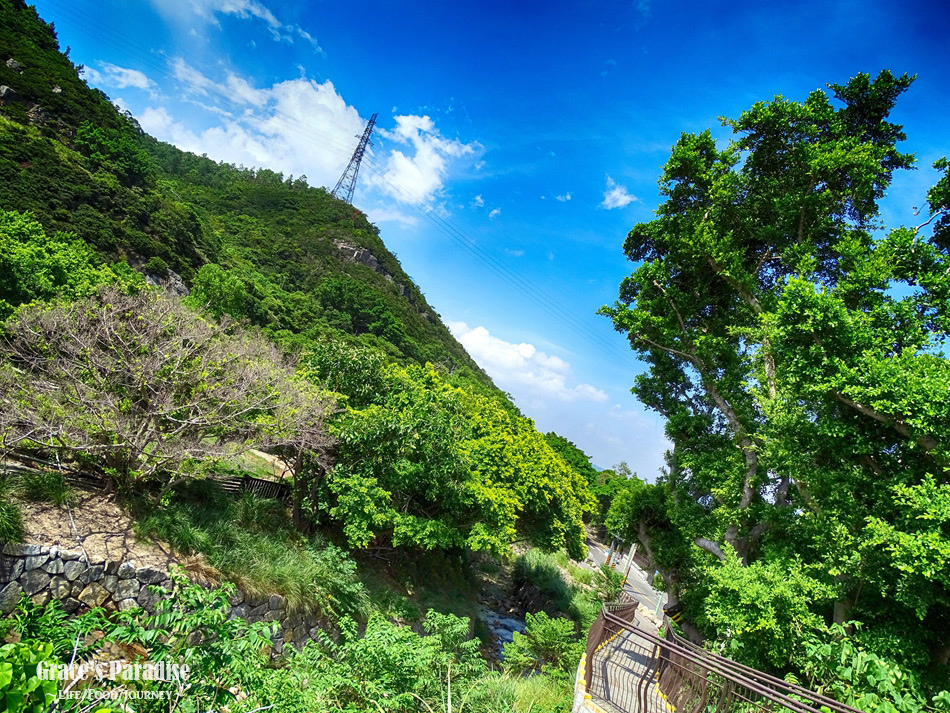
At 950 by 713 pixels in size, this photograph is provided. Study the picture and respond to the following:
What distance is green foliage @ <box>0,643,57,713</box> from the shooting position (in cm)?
163

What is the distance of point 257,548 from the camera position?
8602mm

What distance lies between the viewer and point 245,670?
2967 mm

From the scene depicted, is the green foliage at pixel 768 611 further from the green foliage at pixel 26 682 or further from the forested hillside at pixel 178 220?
the forested hillside at pixel 178 220

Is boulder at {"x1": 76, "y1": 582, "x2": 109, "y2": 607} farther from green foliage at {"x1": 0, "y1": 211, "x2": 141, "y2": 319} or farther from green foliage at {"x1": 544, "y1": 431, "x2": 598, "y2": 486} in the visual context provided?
green foliage at {"x1": 544, "y1": 431, "x2": 598, "y2": 486}

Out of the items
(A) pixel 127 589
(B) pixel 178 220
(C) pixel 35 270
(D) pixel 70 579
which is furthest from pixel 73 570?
(B) pixel 178 220

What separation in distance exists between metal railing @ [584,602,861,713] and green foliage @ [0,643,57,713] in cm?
440

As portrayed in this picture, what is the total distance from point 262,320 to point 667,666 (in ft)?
123

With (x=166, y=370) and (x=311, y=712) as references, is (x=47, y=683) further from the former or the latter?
(x=166, y=370)

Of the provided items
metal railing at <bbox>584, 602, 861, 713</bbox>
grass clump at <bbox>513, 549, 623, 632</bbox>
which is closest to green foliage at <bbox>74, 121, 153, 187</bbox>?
grass clump at <bbox>513, 549, 623, 632</bbox>

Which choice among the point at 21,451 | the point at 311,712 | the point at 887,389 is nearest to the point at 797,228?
the point at 887,389

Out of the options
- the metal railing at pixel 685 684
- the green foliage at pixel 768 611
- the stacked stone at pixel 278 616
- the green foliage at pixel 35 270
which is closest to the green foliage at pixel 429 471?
the stacked stone at pixel 278 616

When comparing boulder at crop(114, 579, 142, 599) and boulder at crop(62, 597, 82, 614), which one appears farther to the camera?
boulder at crop(114, 579, 142, 599)

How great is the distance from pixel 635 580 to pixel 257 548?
34.0 meters

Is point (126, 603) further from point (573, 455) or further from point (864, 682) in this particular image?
point (573, 455)
